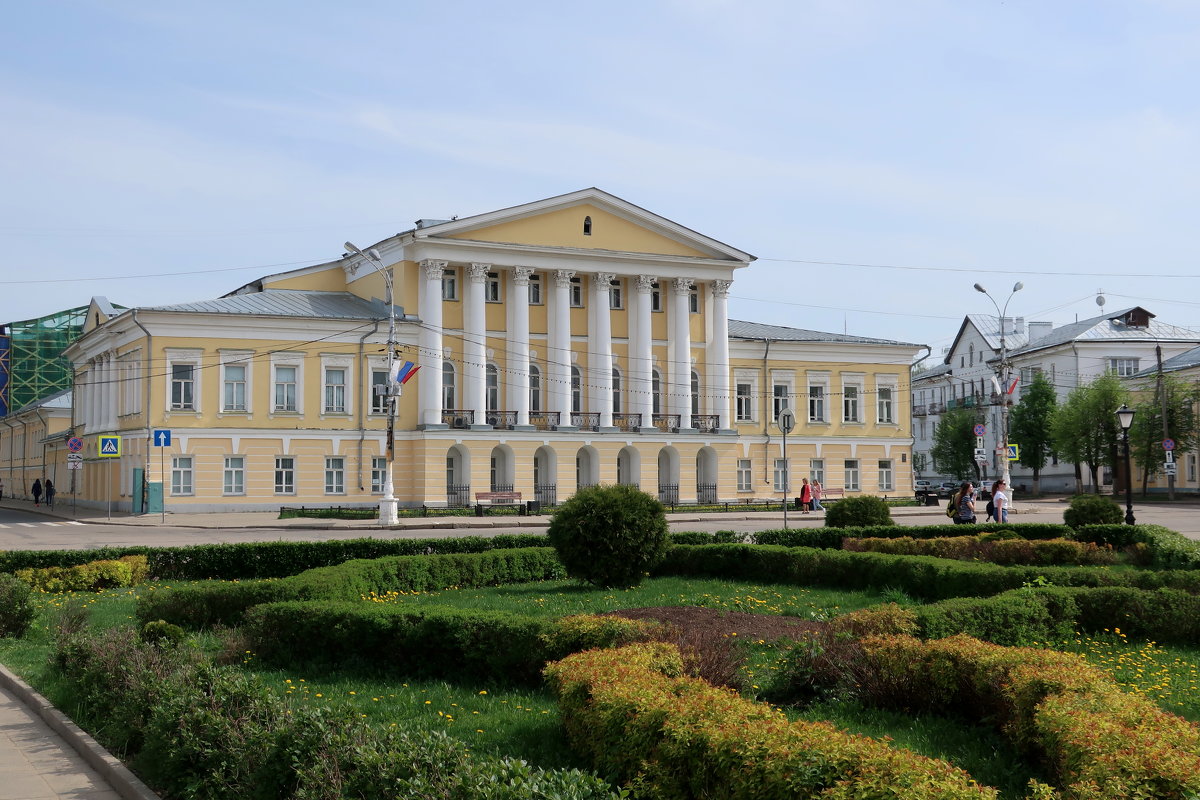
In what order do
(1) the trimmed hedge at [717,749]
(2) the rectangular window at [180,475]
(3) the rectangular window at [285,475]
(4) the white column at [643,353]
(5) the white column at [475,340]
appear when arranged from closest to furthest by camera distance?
(1) the trimmed hedge at [717,749]
(2) the rectangular window at [180,475]
(3) the rectangular window at [285,475]
(5) the white column at [475,340]
(4) the white column at [643,353]

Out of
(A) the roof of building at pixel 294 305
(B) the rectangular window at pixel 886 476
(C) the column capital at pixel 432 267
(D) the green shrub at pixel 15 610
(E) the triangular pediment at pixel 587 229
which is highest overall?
(E) the triangular pediment at pixel 587 229

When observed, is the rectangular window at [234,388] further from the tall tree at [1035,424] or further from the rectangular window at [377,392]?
the tall tree at [1035,424]

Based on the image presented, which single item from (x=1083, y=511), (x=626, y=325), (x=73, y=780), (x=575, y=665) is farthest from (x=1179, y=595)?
(x=626, y=325)

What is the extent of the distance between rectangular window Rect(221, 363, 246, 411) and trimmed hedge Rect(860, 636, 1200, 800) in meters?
39.6

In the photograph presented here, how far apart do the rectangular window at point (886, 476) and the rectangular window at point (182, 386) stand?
33.0 meters

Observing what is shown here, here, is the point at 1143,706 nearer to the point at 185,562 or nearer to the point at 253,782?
the point at 253,782

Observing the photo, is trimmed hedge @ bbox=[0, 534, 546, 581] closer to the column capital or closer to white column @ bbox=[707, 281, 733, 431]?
the column capital

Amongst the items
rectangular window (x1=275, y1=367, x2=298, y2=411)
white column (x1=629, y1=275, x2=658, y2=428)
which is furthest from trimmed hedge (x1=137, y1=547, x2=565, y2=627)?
white column (x1=629, y1=275, x2=658, y2=428)

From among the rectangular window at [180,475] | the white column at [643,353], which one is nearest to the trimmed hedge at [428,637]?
the rectangular window at [180,475]

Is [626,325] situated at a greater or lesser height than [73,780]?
greater

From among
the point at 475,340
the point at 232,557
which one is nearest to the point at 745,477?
the point at 475,340

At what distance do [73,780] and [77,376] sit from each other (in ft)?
179

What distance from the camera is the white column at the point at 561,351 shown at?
165ft

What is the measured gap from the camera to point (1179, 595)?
1231cm
